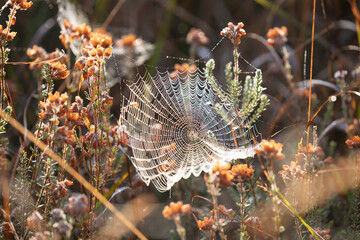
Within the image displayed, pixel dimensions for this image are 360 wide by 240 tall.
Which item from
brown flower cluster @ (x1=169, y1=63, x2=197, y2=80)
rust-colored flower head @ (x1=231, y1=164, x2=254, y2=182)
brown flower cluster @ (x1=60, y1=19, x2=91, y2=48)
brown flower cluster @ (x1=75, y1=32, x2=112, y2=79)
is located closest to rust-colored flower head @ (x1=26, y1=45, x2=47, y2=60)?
brown flower cluster @ (x1=60, y1=19, x2=91, y2=48)

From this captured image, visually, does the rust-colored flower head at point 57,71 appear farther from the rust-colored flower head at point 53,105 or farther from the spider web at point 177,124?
the spider web at point 177,124

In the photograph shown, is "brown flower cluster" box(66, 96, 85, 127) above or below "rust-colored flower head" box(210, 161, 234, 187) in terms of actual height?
above

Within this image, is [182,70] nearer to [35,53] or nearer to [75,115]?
[35,53]

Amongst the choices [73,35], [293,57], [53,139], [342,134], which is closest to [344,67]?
[293,57]

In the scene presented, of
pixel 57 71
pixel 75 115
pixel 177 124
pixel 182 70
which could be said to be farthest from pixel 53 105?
pixel 177 124

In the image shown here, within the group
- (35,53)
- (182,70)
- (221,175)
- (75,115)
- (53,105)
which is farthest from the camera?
(182,70)

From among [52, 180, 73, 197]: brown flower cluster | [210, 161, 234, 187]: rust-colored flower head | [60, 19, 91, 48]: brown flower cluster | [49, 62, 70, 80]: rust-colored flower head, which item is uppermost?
[60, 19, 91, 48]: brown flower cluster

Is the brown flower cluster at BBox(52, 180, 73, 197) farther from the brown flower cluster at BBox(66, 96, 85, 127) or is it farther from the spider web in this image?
the spider web

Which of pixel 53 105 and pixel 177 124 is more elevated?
pixel 177 124
